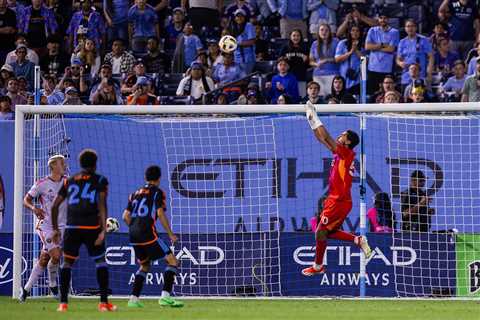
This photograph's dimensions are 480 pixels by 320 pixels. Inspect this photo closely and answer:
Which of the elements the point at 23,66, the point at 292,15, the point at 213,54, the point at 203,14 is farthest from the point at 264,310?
the point at 203,14

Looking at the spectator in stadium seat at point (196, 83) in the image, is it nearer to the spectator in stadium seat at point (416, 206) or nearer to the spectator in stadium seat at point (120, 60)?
the spectator in stadium seat at point (120, 60)

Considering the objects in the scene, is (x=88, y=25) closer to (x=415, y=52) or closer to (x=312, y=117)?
(x=415, y=52)

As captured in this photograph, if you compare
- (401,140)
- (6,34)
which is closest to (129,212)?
(401,140)

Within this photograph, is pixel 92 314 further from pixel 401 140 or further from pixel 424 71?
pixel 424 71

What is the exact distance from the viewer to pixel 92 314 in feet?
55.4

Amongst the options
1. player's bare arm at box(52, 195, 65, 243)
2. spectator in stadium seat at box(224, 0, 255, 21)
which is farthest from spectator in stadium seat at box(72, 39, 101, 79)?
player's bare arm at box(52, 195, 65, 243)

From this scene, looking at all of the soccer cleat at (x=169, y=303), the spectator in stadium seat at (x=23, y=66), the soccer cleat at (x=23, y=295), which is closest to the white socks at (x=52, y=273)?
the soccer cleat at (x=23, y=295)

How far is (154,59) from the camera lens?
2680cm

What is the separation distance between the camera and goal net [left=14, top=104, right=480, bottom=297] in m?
21.2

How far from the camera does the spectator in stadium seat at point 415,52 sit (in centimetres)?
2558

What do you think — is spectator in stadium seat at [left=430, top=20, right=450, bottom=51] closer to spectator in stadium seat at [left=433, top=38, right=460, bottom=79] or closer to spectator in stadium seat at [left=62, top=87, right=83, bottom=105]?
spectator in stadium seat at [left=433, top=38, right=460, bottom=79]

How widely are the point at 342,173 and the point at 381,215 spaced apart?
8.27 feet

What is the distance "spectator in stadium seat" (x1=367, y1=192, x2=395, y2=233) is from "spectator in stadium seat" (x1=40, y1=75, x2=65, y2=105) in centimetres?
639

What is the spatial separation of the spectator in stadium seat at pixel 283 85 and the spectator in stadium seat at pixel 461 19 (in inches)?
159
